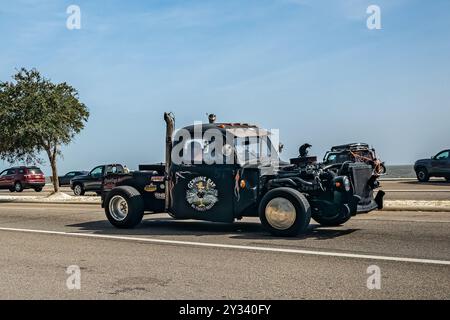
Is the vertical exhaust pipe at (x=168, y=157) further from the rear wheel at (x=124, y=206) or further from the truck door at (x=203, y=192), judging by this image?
the rear wheel at (x=124, y=206)

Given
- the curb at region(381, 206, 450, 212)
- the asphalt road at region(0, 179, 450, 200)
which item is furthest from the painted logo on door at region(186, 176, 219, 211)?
the asphalt road at region(0, 179, 450, 200)

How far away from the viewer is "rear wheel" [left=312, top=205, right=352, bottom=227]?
9.22 metres

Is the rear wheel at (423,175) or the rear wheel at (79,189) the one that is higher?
the rear wheel at (423,175)

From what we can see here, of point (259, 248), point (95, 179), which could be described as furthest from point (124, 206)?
point (95, 179)

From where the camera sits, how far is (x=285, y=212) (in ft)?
30.0

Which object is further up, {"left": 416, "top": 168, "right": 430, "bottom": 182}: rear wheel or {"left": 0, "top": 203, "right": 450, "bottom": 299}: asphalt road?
{"left": 416, "top": 168, "right": 430, "bottom": 182}: rear wheel

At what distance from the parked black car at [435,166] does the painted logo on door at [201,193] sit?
23.0 metres

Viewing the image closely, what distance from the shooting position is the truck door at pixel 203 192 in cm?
973

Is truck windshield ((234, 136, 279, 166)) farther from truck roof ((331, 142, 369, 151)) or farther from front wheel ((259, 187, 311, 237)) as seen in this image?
truck roof ((331, 142, 369, 151))

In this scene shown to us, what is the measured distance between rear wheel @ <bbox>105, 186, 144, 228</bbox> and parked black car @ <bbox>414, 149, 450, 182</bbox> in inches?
897

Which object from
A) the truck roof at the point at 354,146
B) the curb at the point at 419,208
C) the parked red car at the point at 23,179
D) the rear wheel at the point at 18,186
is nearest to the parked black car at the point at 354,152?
the truck roof at the point at 354,146
